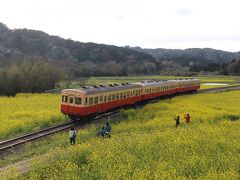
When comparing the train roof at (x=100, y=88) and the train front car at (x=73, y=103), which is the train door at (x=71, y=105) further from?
the train roof at (x=100, y=88)

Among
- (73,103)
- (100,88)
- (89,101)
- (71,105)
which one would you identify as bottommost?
(71,105)

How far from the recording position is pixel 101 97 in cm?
3027

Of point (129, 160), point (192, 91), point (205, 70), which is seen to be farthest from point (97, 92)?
point (205, 70)

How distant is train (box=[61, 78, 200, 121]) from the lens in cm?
2805

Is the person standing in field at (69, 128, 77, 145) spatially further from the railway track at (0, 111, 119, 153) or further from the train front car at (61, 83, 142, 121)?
the train front car at (61, 83, 142, 121)

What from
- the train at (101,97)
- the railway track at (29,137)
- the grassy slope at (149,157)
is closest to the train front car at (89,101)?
the train at (101,97)

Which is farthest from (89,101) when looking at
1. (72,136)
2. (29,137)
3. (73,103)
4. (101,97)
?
(72,136)

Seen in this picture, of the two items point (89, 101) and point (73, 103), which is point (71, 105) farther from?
point (89, 101)

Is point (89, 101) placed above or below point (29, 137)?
above

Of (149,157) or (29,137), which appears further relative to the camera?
(29,137)

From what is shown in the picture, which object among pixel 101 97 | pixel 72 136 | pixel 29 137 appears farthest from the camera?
pixel 101 97

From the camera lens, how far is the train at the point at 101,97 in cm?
2805

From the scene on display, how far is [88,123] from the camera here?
28.6m

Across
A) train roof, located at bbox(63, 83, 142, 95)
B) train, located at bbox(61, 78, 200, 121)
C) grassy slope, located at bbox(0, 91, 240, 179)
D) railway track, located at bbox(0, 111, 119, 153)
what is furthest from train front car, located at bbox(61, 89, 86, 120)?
grassy slope, located at bbox(0, 91, 240, 179)
